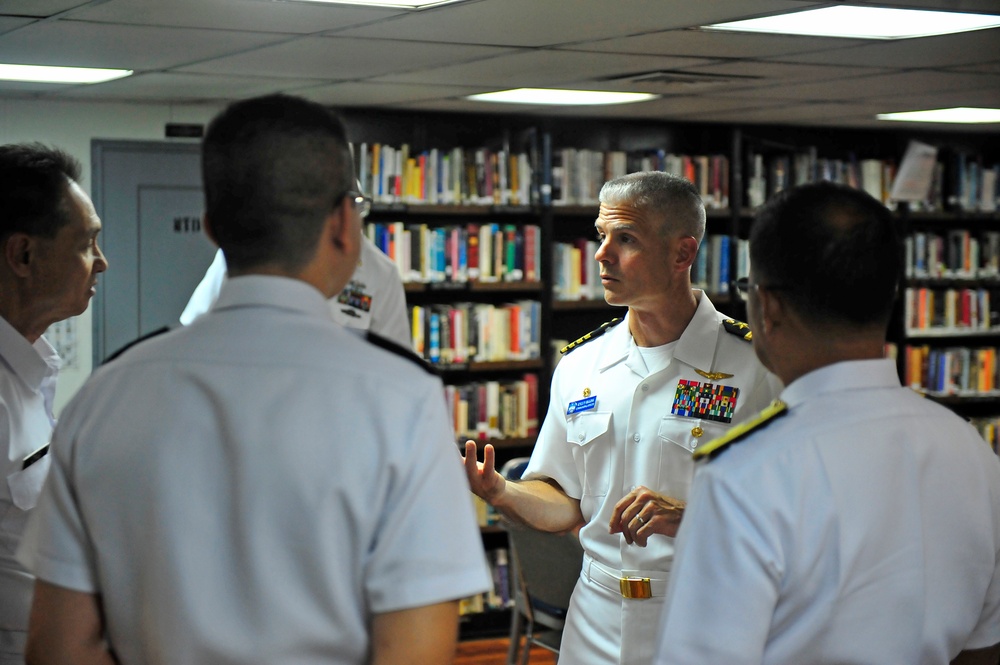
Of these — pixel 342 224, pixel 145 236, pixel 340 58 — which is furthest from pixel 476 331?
pixel 342 224

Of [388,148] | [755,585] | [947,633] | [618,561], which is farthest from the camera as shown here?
[388,148]

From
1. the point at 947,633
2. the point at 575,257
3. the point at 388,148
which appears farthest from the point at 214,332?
the point at 575,257

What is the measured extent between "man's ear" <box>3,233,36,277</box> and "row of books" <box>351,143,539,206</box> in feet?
11.1

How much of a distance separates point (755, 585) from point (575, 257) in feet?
14.7

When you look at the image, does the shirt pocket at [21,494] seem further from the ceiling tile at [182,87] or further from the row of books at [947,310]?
the row of books at [947,310]

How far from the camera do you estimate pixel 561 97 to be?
4.90 m

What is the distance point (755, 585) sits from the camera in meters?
1.30

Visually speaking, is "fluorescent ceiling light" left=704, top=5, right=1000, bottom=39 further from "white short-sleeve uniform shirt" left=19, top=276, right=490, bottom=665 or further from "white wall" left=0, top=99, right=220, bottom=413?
"white wall" left=0, top=99, right=220, bottom=413

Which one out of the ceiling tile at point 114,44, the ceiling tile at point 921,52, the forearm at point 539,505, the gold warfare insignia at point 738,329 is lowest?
the forearm at point 539,505

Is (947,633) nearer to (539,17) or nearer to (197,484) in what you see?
(197,484)

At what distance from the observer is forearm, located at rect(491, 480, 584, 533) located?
2396 millimetres

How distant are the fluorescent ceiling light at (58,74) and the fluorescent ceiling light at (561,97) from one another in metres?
1.55

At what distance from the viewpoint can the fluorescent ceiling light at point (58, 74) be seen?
4.11 metres

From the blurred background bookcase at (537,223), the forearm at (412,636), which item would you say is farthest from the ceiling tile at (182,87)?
the forearm at (412,636)
